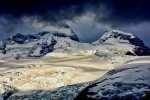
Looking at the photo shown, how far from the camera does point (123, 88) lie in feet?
425

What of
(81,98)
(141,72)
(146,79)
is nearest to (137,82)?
(146,79)

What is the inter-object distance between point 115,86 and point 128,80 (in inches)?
381

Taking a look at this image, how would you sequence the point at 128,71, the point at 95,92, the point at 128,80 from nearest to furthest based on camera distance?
the point at 95,92 < the point at 128,80 < the point at 128,71

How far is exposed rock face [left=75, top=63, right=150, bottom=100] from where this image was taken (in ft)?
387

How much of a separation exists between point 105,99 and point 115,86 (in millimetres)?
13964

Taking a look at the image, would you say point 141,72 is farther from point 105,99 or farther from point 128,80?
point 105,99

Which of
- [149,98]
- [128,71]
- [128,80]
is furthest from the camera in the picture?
[128,71]

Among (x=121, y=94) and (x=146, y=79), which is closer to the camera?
(x=121, y=94)

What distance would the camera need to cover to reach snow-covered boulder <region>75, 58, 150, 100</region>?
387 ft

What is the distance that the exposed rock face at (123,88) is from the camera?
11805 centimetres

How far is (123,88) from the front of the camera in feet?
425

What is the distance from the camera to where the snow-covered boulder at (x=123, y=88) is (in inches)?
4646

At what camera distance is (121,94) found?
12238 centimetres

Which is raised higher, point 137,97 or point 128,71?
point 128,71
